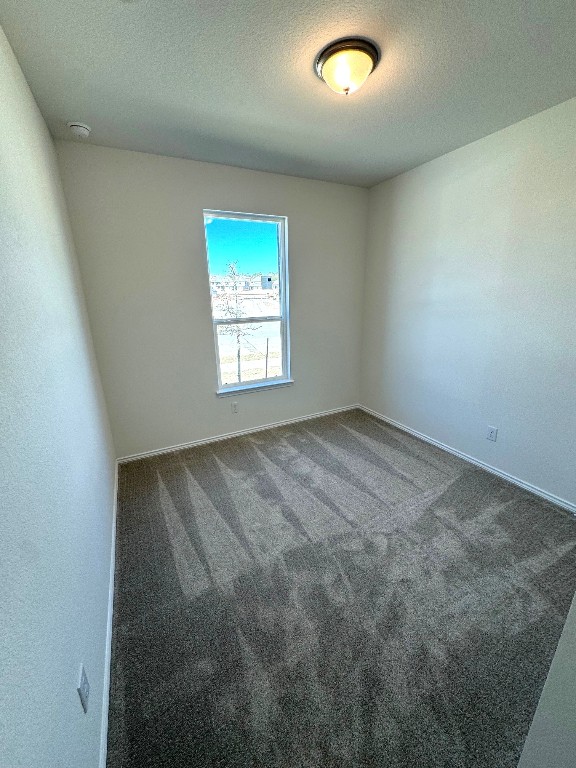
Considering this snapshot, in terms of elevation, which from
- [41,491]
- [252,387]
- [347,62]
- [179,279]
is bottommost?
[252,387]

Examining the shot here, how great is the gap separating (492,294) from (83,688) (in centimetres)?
324

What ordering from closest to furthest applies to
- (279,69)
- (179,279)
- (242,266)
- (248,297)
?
1. (279,69)
2. (179,279)
3. (242,266)
4. (248,297)

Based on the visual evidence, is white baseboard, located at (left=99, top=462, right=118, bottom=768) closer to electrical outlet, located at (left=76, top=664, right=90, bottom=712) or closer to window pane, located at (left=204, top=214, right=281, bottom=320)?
electrical outlet, located at (left=76, top=664, right=90, bottom=712)

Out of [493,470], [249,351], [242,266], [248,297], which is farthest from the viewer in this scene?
[249,351]

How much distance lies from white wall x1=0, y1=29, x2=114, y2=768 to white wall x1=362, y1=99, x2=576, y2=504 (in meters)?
2.93

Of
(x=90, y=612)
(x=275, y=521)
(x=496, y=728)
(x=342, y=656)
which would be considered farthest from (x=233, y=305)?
(x=496, y=728)

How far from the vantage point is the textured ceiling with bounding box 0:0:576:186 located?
4.13ft

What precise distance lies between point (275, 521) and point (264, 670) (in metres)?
0.90

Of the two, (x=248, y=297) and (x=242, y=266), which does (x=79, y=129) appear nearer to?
(x=242, y=266)

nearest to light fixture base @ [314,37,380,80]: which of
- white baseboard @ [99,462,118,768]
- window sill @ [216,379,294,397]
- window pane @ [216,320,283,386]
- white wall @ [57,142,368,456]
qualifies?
white wall @ [57,142,368,456]

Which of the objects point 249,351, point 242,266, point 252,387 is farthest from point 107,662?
point 242,266

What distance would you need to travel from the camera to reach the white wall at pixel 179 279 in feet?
8.11

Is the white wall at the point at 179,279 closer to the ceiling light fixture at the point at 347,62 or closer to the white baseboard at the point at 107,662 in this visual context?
the white baseboard at the point at 107,662

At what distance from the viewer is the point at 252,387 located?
3410 mm
